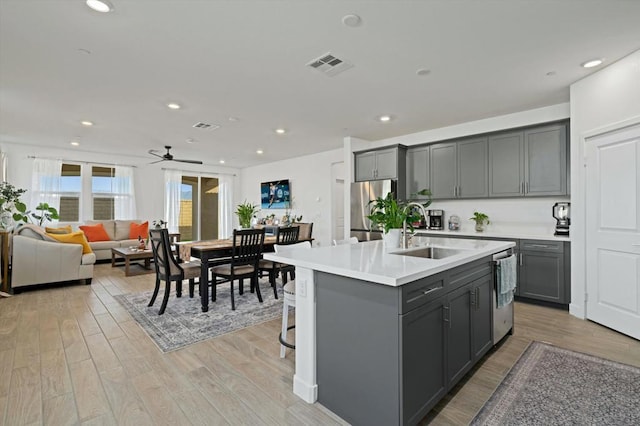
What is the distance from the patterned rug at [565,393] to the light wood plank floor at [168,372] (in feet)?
0.31

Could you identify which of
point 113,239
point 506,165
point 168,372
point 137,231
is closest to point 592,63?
point 506,165

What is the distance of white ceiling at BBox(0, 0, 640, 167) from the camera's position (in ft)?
7.19

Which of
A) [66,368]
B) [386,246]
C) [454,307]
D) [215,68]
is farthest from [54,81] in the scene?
[454,307]

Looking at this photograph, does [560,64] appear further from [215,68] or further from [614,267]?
[215,68]

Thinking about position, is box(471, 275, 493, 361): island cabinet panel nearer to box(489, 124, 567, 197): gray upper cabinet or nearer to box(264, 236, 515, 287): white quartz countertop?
box(264, 236, 515, 287): white quartz countertop

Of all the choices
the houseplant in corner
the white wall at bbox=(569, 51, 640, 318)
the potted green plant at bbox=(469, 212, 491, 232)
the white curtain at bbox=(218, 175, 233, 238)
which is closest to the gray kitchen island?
the houseplant in corner

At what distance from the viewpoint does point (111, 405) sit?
73.5 inches

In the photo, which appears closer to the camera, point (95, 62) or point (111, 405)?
point (111, 405)

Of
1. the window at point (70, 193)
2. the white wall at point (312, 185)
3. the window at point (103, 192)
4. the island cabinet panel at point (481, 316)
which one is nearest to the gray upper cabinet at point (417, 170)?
the white wall at point (312, 185)

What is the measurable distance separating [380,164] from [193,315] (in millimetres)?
3809

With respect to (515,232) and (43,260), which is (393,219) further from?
(43,260)

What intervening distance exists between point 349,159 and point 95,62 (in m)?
3.98

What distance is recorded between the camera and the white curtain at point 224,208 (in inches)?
379

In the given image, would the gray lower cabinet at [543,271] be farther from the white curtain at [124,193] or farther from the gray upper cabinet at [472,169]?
the white curtain at [124,193]
